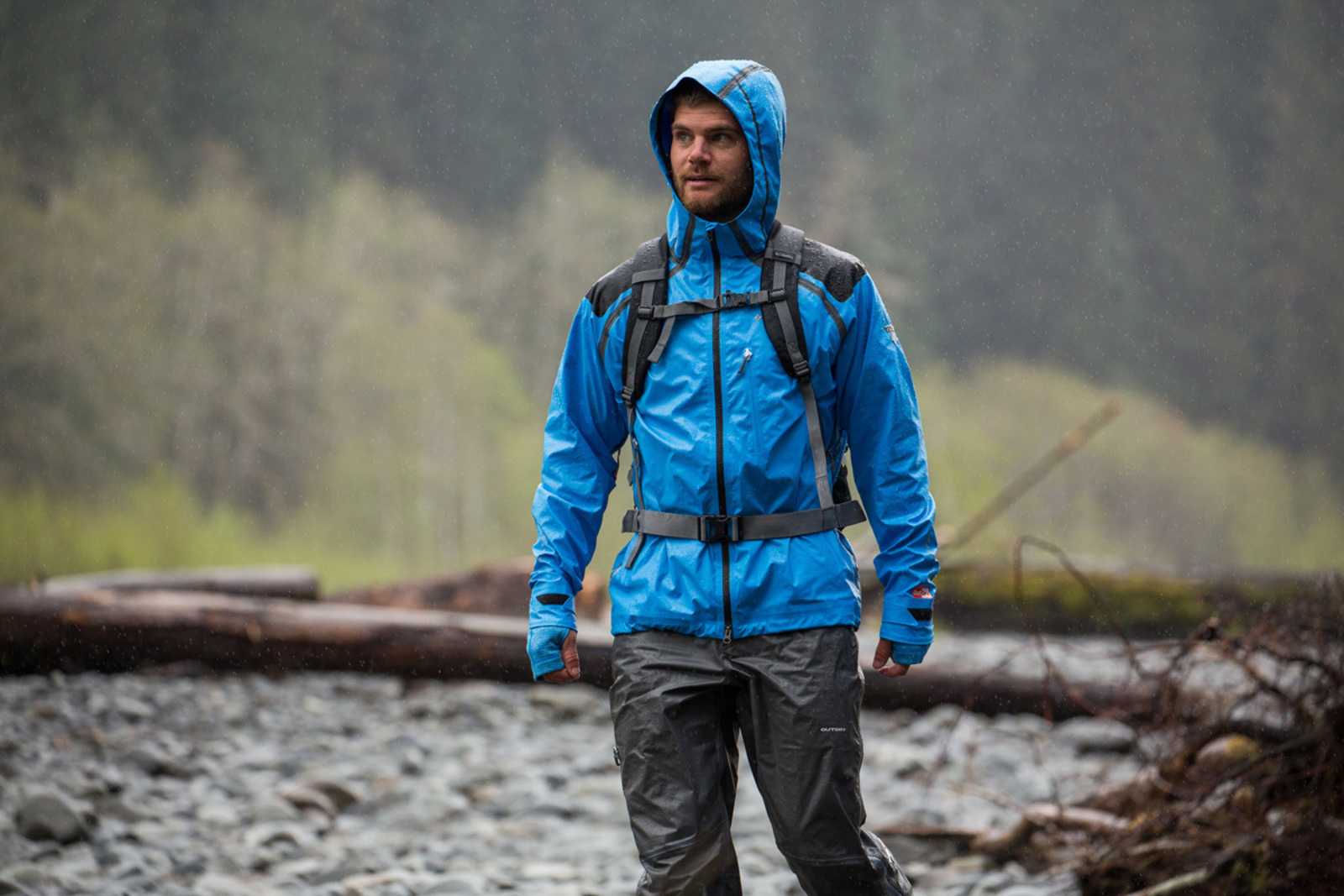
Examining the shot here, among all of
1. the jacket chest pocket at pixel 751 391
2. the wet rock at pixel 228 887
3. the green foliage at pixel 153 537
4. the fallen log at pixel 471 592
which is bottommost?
the green foliage at pixel 153 537

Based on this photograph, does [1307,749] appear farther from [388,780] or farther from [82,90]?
[82,90]

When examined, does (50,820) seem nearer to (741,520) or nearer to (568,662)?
(568,662)

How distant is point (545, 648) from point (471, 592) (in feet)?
23.4

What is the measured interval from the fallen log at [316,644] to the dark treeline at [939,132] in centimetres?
1846

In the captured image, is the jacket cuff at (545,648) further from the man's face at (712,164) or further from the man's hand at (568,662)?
the man's face at (712,164)

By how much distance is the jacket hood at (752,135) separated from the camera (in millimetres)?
3311

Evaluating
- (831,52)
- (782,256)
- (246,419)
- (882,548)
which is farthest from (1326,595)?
(831,52)

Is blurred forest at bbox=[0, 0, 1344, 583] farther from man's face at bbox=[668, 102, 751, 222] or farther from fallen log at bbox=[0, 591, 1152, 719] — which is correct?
man's face at bbox=[668, 102, 751, 222]

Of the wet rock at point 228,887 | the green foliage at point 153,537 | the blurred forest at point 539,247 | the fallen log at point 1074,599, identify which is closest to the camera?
the wet rock at point 228,887

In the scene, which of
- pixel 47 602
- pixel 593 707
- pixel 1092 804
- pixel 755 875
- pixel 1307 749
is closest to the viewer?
pixel 1307 749

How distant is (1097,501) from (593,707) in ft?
62.3

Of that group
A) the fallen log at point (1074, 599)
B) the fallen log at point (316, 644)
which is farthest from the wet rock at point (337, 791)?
the fallen log at point (1074, 599)

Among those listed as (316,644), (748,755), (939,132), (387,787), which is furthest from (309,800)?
(939,132)

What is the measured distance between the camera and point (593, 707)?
8805 mm
